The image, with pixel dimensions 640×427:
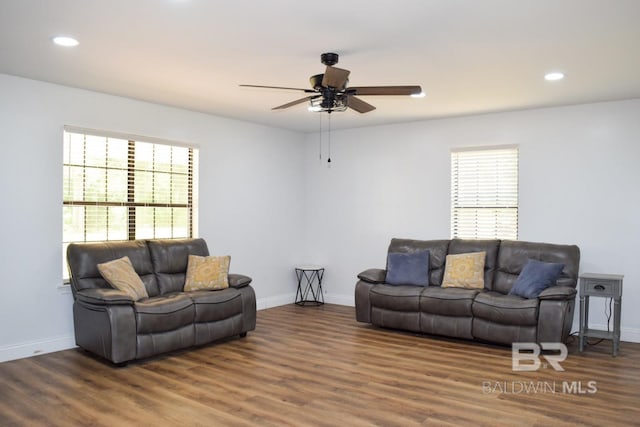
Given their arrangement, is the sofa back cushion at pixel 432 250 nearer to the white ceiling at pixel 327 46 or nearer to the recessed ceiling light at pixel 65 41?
the white ceiling at pixel 327 46

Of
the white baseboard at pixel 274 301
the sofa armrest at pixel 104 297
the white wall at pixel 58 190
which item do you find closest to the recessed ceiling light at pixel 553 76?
the white wall at pixel 58 190

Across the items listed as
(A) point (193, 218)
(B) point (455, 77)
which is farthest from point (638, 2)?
(A) point (193, 218)

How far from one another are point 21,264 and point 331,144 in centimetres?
439

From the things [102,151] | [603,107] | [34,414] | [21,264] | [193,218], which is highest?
[603,107]

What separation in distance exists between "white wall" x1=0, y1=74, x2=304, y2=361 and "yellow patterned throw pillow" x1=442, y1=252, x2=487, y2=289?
2.60m

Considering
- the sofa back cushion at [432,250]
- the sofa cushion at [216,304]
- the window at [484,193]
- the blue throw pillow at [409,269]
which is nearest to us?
the sofa cushion at [216,304]

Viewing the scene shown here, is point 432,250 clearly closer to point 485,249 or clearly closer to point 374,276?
point 485,249

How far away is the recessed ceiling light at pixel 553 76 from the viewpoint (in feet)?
14.4

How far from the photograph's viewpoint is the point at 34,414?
3.38 metres

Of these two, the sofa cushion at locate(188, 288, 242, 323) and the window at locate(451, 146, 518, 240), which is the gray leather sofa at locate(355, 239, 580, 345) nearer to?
the window at locate(451, 146, 518, 240)

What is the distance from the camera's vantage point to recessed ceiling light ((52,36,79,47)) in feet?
11.6

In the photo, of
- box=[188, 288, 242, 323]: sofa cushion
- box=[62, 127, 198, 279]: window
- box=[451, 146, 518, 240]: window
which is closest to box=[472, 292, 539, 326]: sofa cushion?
box=[451, 146, 518, 240]: window

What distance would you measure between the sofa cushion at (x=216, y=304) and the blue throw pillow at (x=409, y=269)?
1.83m

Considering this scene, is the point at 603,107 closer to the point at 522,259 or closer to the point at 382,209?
the point at 522,259
